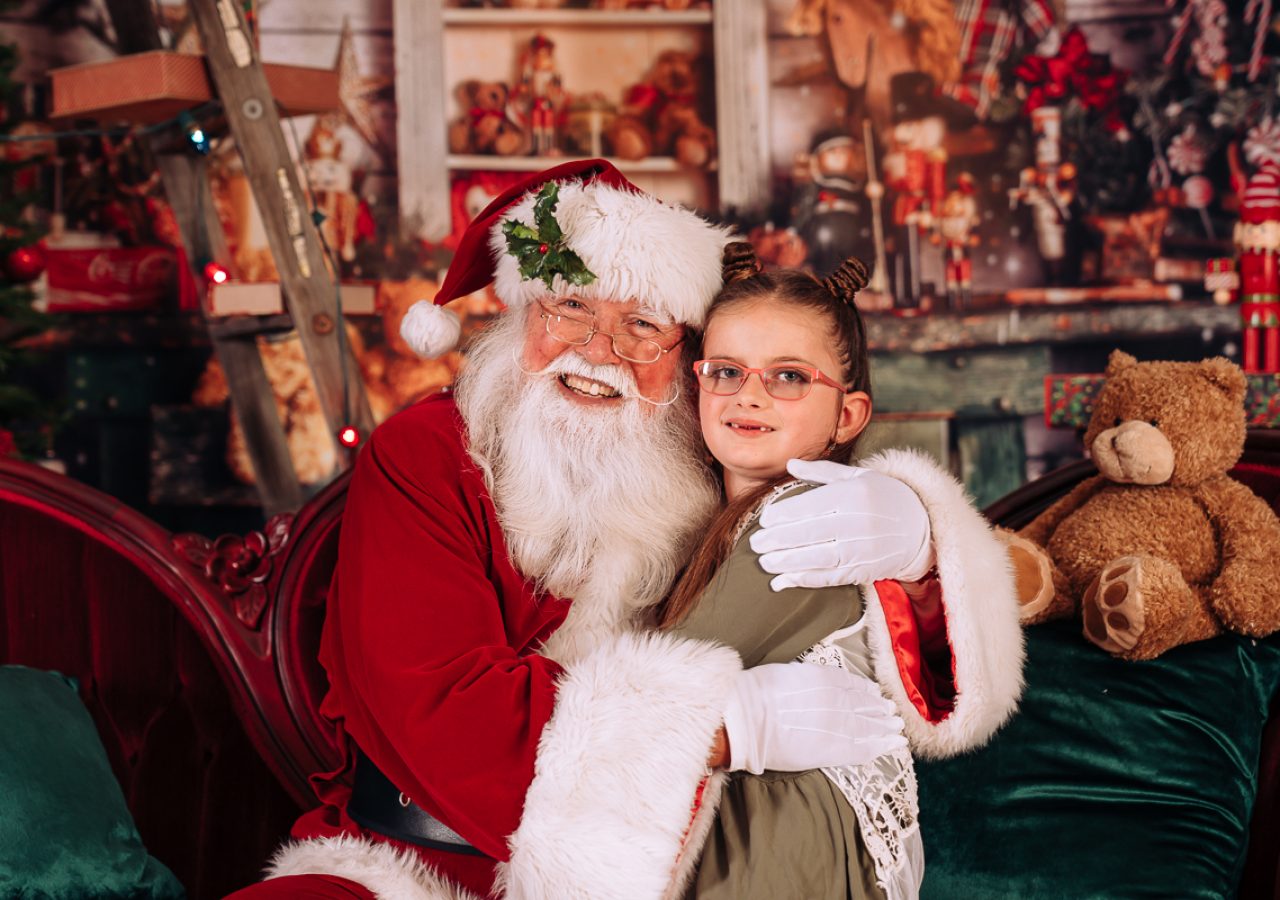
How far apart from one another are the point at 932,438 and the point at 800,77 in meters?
1.38

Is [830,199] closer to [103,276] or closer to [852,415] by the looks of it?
[852,415]

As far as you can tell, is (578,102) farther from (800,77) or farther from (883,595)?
(883,595)

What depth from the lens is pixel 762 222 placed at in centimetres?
432

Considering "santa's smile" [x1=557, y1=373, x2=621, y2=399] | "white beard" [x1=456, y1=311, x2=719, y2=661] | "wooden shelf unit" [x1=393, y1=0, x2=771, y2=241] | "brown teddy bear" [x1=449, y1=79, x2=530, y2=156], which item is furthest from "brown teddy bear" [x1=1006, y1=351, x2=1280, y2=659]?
"brown teddy bear" [x1=449, y1=79, x2=530, y2=156]

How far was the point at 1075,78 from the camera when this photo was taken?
4320 mm

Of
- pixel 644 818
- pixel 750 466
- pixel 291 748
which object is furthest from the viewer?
pixel 291 748

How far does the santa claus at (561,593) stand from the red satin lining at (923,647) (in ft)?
0.10

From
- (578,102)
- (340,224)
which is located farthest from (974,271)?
(340,224)

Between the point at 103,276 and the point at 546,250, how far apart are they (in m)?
2.77

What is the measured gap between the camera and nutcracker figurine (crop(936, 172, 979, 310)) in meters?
4.34

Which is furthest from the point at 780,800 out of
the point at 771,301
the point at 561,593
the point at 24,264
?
the point at 24,264

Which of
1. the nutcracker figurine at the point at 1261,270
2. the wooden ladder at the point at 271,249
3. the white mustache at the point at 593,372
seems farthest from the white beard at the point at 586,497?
the nutcracker figurine at the point at 1261,270

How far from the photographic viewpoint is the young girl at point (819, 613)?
1633 millimetres

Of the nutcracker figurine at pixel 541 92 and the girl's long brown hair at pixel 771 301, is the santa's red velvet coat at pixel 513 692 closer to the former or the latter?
the girl's long brown hair at pixel 771 301
